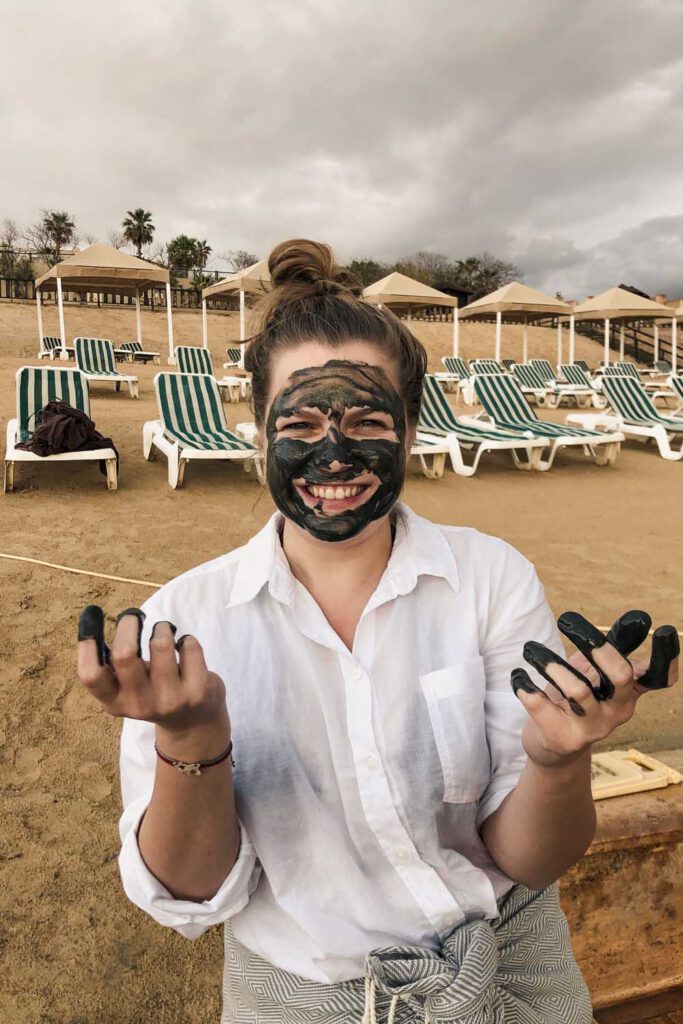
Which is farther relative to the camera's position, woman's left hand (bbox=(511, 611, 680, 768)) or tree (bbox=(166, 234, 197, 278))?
tree (bbox=(166, 234, 197, 278))

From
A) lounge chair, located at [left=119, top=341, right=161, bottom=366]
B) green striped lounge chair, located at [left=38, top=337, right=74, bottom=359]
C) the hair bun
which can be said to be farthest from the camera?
lounge chair, located at [left=119, top=341, right=161, bottom=366]

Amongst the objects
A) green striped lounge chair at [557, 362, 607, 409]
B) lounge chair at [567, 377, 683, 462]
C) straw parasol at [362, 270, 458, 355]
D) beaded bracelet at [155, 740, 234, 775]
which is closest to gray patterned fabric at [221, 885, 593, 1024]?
beaded bracelet at [155, 740, 234, 775]

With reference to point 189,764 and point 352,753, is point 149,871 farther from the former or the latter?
point 352,753

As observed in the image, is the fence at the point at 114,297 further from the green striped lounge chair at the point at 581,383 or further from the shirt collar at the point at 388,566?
the shirt collar at the point at 388,566

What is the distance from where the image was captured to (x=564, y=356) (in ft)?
100

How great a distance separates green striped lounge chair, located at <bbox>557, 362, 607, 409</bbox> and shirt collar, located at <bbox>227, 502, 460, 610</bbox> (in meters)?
15.9

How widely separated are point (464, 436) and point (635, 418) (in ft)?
12.6

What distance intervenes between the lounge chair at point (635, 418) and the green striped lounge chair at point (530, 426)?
0.88ft

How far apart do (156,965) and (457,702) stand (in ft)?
4.55

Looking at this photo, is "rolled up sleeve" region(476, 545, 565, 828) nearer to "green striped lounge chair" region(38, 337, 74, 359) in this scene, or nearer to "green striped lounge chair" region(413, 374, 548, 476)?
"green striped lounge chair" region(413, 374, 548, 476)

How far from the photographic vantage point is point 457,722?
1.28 m

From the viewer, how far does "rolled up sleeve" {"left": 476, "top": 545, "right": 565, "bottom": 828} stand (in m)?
→ 1.33

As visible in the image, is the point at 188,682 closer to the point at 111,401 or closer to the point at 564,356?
the point at 111,401

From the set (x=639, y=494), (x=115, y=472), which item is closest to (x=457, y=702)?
(x=115, y=472)
